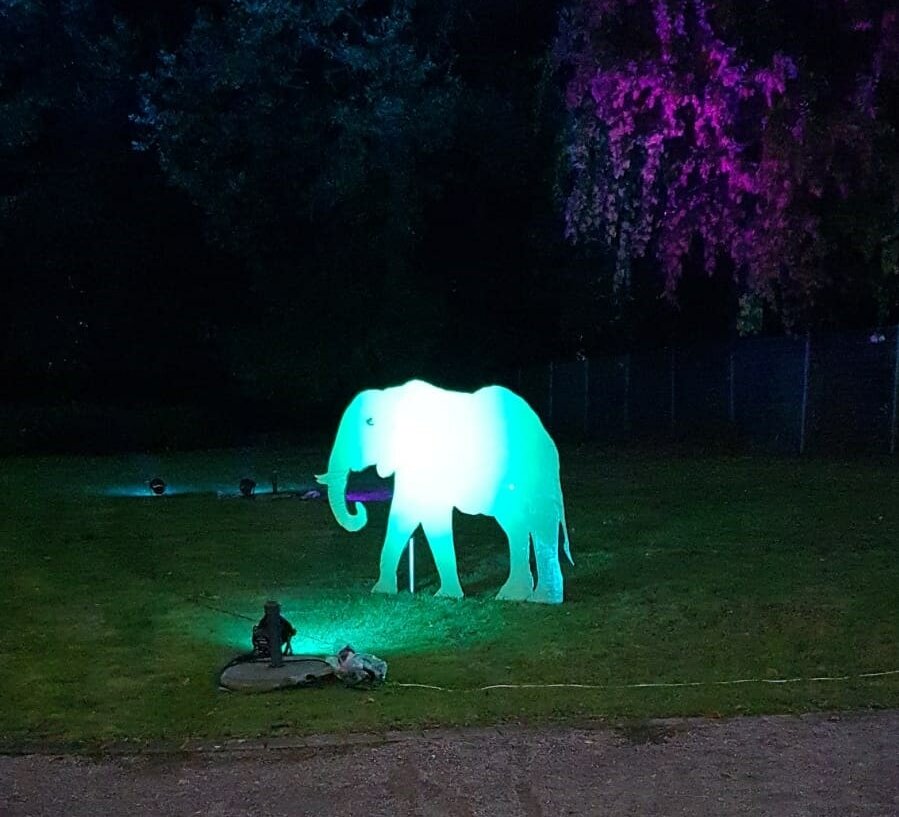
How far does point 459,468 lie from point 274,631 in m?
2.80

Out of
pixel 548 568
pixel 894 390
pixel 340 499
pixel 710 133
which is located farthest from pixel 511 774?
pixel 894 390

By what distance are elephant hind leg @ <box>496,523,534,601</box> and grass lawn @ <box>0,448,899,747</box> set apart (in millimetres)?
188

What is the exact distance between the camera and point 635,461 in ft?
71.5

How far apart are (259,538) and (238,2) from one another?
520 inches

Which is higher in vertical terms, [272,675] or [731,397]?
[272,675]

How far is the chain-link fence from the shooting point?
19.4 meters

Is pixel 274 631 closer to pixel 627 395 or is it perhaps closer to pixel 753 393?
pixel 753 393

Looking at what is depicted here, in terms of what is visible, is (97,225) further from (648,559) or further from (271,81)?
(648,559)

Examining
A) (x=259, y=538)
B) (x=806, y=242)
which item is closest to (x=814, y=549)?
(x=806, y=242)

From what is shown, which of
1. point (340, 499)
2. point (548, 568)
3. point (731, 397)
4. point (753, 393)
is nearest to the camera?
point (548, 568)

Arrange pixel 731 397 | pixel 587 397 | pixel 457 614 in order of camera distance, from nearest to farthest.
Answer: pixel 457 614
pixel 731 397
pixel 587 397

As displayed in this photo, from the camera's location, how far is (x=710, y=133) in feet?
43.4

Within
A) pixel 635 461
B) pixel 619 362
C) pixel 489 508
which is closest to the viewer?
pixel 489 508

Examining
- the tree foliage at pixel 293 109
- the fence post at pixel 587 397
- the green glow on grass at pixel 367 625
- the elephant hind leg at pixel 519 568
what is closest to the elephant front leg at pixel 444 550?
the green glow on grass at pixel 367 625
